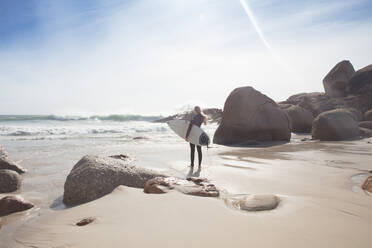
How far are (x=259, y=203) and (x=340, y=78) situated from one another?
91.5 ft

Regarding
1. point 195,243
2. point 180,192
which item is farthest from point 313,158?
point 195,243

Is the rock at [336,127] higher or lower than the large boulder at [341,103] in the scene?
lower

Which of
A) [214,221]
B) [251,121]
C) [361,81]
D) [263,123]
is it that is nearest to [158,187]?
[214,221]

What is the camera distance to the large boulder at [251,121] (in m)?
10.0

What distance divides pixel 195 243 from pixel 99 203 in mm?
1619

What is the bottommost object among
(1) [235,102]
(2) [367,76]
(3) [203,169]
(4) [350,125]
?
(3) [203,169]

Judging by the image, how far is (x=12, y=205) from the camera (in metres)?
2.99

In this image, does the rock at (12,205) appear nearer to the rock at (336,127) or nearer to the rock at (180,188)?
the rock at (180,188)

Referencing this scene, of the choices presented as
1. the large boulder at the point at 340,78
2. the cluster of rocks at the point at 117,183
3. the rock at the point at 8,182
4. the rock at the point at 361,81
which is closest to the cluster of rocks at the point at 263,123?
the cluster of rocks at the point at 117,183

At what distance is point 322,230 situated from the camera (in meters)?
1.92

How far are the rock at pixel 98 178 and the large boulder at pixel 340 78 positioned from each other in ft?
88.1

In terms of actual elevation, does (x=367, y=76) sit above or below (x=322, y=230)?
above

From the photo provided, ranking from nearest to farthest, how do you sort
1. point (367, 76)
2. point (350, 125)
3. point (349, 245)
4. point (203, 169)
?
point (349, 245), point (203, 169), point (350, 125), point (367, 76)

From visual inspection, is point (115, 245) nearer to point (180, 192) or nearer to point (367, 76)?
point (180, 192)
